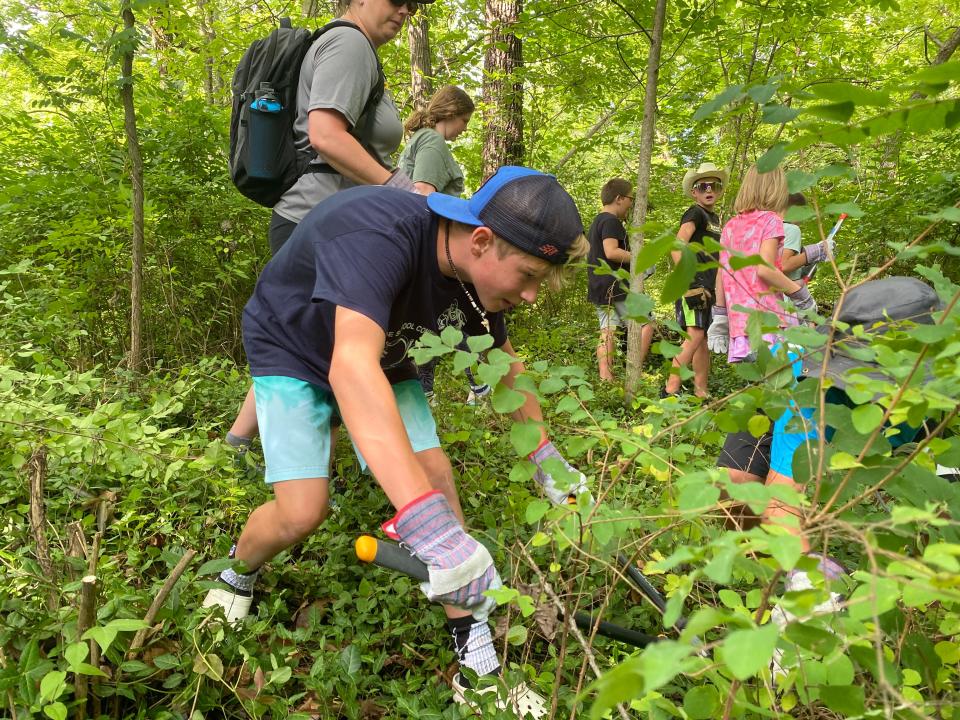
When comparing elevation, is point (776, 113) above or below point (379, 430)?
above

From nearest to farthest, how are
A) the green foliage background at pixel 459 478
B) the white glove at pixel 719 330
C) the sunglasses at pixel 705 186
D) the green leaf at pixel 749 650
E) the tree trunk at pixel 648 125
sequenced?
the green leaf at pixel 749 650 → the green foliage background at pixel 459 478 → the tree trunk at pixel 648 125 → the white glove at pixel 719 330 → the sunglasses at pixel 705 186

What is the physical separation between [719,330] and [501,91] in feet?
9.49

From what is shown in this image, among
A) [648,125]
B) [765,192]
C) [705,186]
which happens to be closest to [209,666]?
[765,192]

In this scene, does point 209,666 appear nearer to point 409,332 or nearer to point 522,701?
point 522,701

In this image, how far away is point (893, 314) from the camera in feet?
6.24

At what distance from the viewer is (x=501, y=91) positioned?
5.66 metres

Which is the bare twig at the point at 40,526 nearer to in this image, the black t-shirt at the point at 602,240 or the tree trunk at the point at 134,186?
the tree trunk at the point at 134,186

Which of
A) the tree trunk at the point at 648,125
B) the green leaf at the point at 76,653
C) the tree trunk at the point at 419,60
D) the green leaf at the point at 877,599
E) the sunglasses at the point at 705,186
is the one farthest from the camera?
the tree trunk at the point at 419,60

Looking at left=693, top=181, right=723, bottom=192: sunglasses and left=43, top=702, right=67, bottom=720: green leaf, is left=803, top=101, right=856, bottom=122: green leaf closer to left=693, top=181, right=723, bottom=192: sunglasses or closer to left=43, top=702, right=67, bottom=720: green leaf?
left=43, top=702, right=67, bottom=720: green leaf

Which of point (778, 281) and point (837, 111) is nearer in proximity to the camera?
point (837, 111)

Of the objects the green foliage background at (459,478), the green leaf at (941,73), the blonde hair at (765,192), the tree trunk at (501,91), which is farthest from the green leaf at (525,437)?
the tree trunk at (501,91)

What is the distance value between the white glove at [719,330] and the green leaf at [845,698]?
3665 mm

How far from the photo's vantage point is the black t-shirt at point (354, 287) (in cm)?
169

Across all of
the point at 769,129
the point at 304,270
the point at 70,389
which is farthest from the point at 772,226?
the point at 769,129
